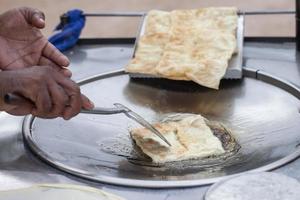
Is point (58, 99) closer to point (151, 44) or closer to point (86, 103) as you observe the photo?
point (86, 103)

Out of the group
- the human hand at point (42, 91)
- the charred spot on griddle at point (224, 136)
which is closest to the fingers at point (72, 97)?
the human hand at point (42, 91)

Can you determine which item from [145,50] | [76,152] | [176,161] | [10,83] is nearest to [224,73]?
[145,50]

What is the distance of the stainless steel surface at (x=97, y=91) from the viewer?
1.01 m

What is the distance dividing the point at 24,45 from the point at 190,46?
498 mm

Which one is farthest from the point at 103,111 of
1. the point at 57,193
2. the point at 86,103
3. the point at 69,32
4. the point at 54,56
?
the point at 69,32

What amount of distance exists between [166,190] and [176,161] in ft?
0.57

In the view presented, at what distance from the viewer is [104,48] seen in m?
1.78

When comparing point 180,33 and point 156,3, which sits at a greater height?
point 180,33

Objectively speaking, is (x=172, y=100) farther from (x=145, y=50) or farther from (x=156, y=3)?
(x=156, y=3)

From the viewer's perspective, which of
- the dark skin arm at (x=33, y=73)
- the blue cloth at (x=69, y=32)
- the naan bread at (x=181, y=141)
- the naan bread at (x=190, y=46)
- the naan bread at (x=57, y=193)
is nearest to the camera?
the naan bread at (x=57, y=193)

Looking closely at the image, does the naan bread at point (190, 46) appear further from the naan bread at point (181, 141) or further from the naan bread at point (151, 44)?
the naan bread at point (181, 141)

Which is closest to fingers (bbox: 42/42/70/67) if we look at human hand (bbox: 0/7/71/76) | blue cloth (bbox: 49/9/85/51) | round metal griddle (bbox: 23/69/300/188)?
human hand (bbox: 0/7/71/76)

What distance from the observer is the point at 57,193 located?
978mm

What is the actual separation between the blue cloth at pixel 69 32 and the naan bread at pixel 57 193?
31.5 inches
